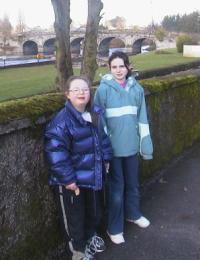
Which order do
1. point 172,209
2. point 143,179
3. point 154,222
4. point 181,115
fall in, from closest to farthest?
1. point 154,222
2. point 172,209
3. point 143,179
4. point 181,115

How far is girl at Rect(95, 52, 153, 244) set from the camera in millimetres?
4895

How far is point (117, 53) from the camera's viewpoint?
491 cm

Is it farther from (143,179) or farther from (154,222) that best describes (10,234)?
(143,179)

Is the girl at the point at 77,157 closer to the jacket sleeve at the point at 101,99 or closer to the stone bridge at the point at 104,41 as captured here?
Answer: the jacket sleeve at the point at 101,99

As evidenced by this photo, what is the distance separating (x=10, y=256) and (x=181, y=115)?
4811 millimetres

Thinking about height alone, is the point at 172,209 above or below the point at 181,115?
below

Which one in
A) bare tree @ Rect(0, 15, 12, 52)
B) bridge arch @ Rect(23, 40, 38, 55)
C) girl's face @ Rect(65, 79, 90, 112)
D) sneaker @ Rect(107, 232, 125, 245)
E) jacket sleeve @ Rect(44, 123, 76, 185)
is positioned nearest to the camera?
jacket sleeve @ Rect(44, 123, 76, 185)

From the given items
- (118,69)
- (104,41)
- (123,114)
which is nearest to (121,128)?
(123,114)

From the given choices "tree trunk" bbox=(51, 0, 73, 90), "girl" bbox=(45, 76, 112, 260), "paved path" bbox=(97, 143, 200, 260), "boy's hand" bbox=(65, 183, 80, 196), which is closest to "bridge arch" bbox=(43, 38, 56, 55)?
"tree trunk" bbox=(51, 0, 73, 90)

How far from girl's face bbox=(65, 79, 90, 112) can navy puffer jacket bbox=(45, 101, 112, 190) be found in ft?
0.23

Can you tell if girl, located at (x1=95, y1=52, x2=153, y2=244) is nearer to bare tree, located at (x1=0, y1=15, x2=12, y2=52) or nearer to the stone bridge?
the stone bridge

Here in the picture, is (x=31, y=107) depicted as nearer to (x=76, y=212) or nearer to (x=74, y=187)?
(x=74, y=187)

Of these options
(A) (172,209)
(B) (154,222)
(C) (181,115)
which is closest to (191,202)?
(A) (172,209)

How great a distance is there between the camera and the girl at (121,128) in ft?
16.1
